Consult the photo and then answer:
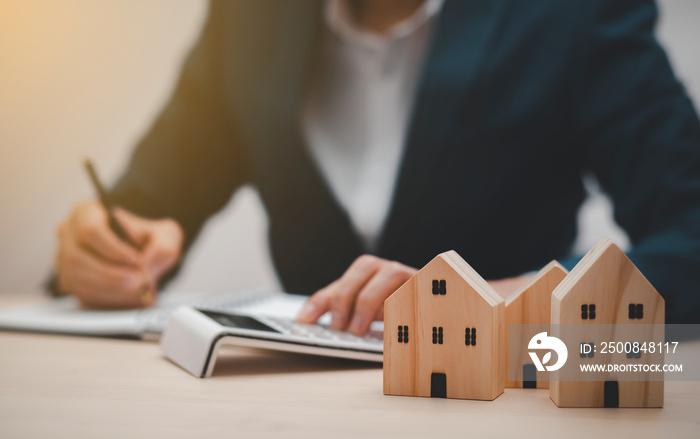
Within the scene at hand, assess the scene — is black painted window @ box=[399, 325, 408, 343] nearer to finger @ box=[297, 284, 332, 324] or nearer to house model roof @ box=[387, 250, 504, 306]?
house model roof @ box=[387, 250, 504, 306]

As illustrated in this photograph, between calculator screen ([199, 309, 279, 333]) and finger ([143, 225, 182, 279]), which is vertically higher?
finger ([143, 225, 182, 279])

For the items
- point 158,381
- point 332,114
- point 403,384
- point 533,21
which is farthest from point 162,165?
point 403,384

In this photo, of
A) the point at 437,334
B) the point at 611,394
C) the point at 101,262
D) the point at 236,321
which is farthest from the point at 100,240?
the point at 611,394

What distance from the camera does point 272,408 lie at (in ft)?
1.18

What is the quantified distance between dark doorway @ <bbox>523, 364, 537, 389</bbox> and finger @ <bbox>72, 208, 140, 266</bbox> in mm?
742

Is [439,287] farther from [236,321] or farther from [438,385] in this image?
[236,321]

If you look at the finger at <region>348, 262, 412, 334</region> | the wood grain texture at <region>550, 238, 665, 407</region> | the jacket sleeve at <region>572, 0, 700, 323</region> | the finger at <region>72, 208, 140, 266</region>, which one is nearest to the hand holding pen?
the finger at <region>72, 208, 140, 266</region>

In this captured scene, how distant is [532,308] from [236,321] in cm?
28

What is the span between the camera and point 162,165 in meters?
1.53

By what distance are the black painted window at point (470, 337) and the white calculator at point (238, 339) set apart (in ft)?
0.45

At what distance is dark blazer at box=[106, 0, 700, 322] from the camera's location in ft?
3.30

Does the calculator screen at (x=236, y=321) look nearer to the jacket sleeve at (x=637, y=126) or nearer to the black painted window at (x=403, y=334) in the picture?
the black painted window at (x=403, y=334)

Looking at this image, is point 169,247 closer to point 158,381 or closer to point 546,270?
point 158,381

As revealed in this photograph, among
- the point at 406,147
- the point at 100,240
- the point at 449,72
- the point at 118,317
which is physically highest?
the point at 449,72
